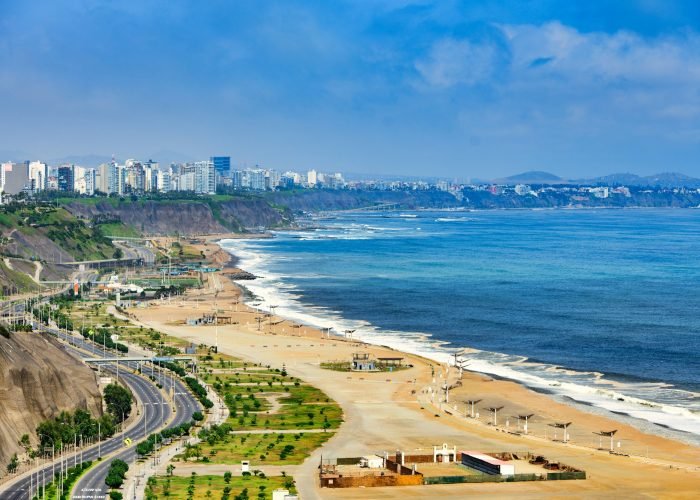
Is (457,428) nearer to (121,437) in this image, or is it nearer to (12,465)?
(121,437)

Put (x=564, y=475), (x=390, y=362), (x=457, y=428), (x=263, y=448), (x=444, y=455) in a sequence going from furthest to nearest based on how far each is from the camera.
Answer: (x=390, y=362)
(x=457, y=428)
(x=263, y=448)
(x=444, y=455)
(x=564, y=475)

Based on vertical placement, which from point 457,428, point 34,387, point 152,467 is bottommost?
point 457,428

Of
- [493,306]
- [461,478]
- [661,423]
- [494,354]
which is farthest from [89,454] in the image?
[493,306]

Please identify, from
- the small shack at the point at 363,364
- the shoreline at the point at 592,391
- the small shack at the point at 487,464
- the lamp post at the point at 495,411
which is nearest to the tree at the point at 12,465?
the small shack at the point at 487,464

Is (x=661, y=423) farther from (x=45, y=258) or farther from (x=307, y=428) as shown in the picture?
(x=45, y=258)

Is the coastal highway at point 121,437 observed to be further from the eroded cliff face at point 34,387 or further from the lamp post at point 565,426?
the lamp post at point 565,426

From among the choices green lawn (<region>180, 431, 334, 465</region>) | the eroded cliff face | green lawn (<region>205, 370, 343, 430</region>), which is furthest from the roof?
the eroded cliff face

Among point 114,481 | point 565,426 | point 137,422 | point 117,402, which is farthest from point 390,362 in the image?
point 114,481

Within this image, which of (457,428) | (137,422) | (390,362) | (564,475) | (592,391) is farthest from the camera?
(390,362)
